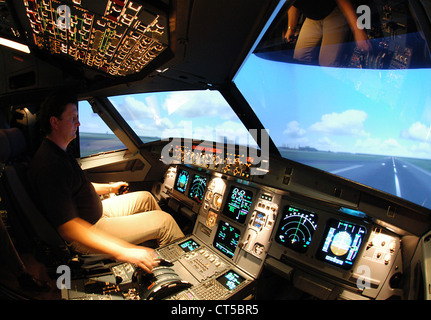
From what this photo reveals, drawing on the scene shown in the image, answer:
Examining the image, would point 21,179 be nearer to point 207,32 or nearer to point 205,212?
point 207,32

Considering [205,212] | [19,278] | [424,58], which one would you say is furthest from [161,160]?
[424,58]

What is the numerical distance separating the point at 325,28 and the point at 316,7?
150 mm

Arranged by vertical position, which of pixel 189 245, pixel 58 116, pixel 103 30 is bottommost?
pixel 189 245

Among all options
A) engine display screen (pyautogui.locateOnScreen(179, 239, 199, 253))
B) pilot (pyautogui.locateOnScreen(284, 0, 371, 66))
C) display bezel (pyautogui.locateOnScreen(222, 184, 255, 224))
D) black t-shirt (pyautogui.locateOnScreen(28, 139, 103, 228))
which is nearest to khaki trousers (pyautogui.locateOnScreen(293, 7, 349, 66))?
pilot (pyautogui.locateOnScreen(284, 0, 371, 66))

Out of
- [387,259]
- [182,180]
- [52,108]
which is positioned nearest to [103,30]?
[52,108]

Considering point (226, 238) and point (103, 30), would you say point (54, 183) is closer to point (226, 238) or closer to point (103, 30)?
point (103, 30)

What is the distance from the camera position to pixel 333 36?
4.58ft

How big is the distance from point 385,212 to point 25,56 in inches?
171

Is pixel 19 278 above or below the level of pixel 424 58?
below

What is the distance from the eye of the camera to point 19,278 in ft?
3.99

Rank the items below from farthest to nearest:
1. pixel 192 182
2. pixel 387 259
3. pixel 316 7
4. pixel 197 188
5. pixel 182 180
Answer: pixel 182 180 → pixel 192 182 → pixel 197 188 → pixel 387 259 → pixel 316 7

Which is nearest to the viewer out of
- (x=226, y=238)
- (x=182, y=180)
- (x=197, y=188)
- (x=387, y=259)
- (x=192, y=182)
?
(x=387, y=259)

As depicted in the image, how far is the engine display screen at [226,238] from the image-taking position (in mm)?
2146

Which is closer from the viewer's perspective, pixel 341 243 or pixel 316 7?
pixel 316 7
